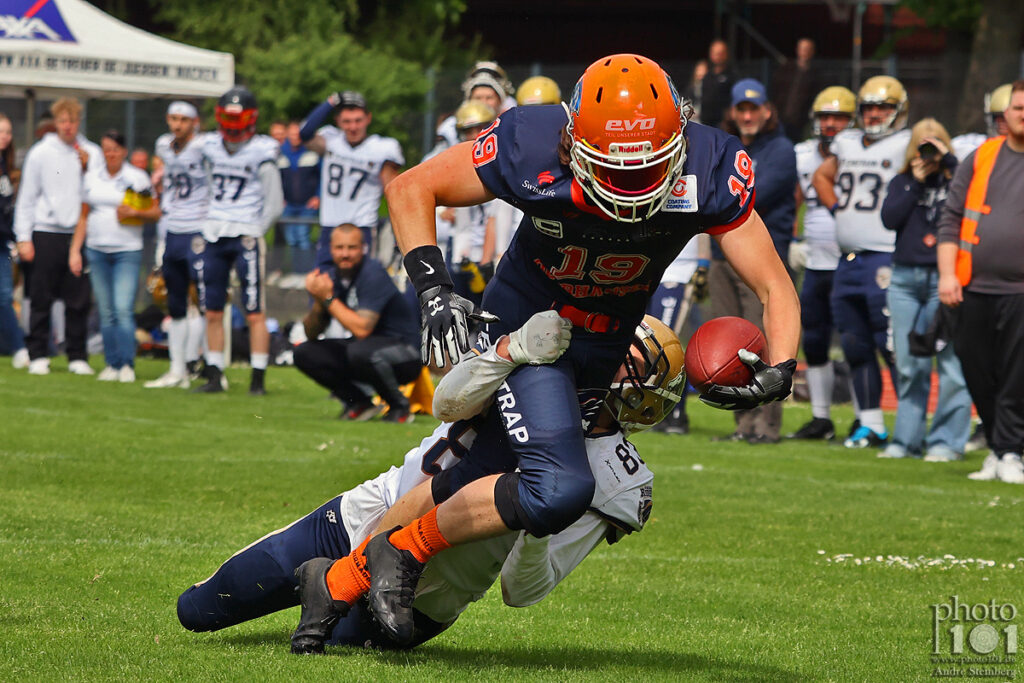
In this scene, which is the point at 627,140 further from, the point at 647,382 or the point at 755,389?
the point at 647,382

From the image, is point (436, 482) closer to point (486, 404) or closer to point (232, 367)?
point (486, 404)

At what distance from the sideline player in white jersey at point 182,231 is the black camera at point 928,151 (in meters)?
5.65

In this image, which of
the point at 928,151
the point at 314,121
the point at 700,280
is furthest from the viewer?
the point at 314,121

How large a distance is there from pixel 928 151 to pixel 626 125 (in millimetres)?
5887

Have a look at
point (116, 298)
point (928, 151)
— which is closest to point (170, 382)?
point (116, 298)

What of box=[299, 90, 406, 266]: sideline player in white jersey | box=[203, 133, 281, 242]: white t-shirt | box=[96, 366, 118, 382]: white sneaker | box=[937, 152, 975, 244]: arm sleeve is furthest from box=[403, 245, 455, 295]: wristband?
box=[96, 366, 118, 382]: white sneaker

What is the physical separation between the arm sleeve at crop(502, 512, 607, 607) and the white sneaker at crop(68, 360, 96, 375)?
899 centimetres

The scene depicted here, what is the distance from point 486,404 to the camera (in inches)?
169

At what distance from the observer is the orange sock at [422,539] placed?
4.18 m

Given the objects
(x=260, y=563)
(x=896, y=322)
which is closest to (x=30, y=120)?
(x=896, y=322)

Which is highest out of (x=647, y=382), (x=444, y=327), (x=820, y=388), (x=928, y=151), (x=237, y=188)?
(x=928, y=151)

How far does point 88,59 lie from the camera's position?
14.2 meters

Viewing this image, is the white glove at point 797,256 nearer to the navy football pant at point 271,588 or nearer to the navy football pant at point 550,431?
the navy football pant at point 550,431

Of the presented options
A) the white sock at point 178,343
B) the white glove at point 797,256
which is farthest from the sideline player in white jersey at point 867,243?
the white sock at point 178,343
